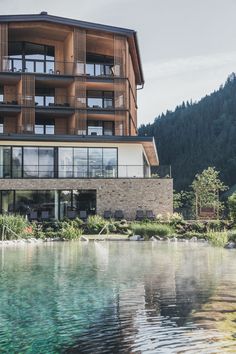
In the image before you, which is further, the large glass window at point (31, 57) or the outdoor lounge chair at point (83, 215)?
the large glass window at point (31, 57)

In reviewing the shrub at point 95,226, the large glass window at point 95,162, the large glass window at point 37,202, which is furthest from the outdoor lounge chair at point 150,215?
the large glass window at point 37,202

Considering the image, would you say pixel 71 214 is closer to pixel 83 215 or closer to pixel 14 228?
pixel 83 215

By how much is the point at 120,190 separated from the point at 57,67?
38.3 feet

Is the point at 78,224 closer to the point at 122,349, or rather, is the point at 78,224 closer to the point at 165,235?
the point at 165,235

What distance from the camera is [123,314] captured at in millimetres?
7504

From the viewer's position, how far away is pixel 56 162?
31156 millimetres

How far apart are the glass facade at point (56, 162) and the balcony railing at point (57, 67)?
681 centimetres

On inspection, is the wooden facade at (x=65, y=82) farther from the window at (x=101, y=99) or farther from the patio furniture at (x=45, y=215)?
the patio furniture at (x=45, y=215)

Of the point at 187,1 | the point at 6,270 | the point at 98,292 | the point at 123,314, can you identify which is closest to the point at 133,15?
the point at 187,1

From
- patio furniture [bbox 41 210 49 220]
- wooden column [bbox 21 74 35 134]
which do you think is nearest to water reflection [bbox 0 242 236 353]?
patio furniture [bbox 41 210 49 220]

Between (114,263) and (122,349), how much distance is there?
25.6ft

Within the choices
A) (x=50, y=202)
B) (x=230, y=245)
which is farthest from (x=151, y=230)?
(x=50, y=202)

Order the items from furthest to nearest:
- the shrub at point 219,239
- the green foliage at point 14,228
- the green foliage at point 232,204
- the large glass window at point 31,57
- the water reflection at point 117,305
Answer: the large glass window at point 31,57, the green foliage at point 14,228, the green foliage at point 232,204, the shrub at point 219,239, the water reflection at point 117,305

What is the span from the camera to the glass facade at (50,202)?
2983cm
